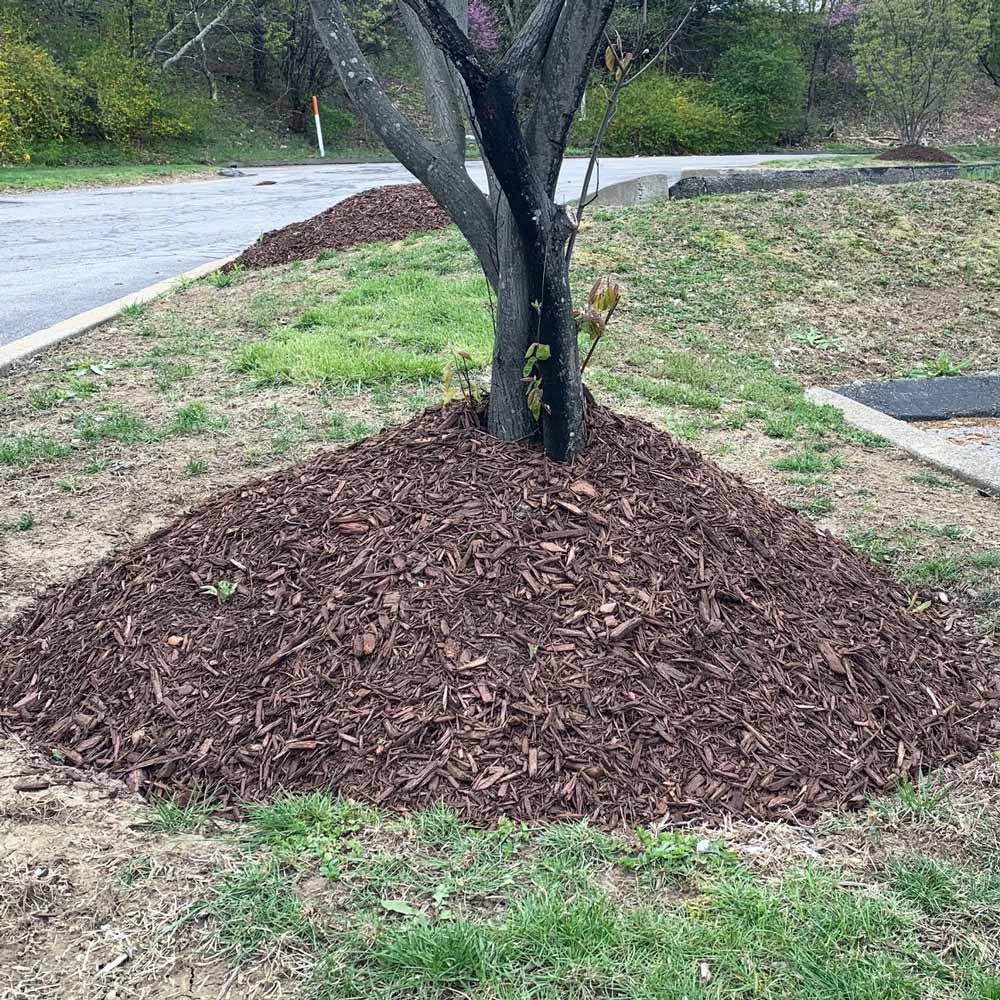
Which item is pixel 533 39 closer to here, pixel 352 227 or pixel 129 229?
pixel 352 227

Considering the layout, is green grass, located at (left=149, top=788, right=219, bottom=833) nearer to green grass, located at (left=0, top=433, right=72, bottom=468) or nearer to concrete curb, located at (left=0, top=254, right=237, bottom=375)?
green grass, located at (left=0, top=433, right=72, bottom=468)

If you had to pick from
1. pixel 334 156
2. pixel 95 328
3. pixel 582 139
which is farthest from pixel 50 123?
pixel 95 328

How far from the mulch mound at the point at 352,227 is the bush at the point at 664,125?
677 inches

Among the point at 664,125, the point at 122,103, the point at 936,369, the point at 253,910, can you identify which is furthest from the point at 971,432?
the point at 664,125

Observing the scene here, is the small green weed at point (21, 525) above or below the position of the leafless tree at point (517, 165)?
below

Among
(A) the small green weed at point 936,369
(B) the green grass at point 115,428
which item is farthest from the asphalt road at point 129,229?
(A) the small green weed at point 936,369

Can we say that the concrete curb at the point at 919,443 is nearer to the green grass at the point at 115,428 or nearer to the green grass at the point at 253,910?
the green grass at the point at 253,910

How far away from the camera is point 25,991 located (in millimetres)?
2000

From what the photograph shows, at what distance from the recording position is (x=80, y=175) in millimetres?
19953

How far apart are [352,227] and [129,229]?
406 cm

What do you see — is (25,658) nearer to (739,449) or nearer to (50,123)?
(739,449)

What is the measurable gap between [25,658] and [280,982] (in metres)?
1.77

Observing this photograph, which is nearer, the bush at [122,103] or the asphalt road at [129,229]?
the asphalt road at [129,229]

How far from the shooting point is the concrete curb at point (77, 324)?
672 centimetres
